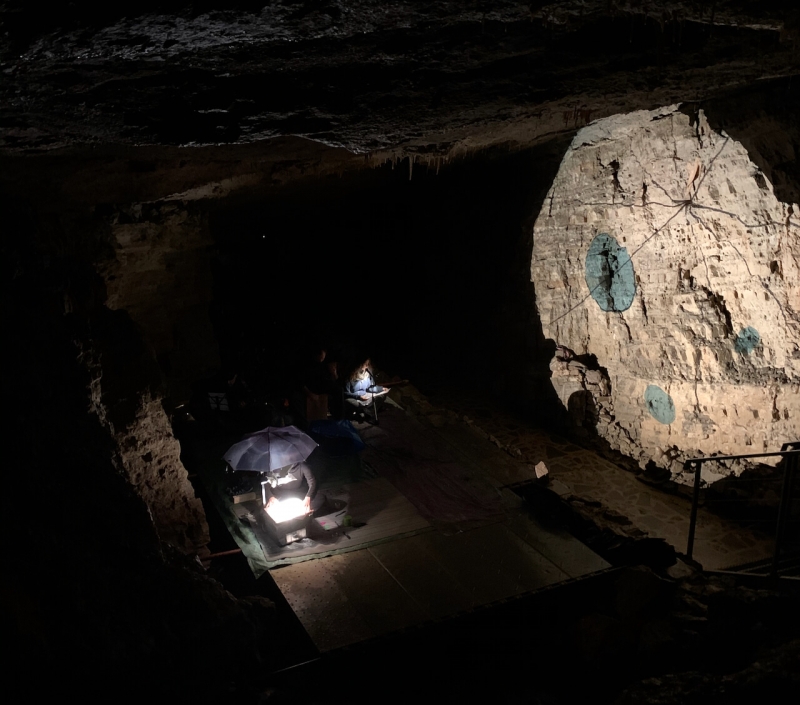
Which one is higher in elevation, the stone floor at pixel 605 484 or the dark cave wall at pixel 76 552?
the dark cave wall at pixel 76 552

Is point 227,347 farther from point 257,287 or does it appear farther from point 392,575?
point 392,575

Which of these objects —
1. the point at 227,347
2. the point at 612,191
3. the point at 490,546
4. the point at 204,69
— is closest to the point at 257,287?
the point at 227,347

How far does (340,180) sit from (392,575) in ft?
22.2

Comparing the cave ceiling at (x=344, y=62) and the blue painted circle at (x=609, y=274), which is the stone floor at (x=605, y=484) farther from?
the cave ceiling at (x=344, y=62)

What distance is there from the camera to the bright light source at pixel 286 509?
7164 millimetres

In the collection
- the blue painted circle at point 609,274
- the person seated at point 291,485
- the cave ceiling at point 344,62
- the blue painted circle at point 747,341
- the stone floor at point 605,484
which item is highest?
the cave ceiling at point 344,62

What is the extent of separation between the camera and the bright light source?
23.5ft

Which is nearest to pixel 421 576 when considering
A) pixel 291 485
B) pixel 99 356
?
pixel 291 485

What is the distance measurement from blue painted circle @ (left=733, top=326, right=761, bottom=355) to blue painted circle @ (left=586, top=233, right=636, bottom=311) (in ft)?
5.36

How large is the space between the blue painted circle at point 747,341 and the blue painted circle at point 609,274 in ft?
5.36

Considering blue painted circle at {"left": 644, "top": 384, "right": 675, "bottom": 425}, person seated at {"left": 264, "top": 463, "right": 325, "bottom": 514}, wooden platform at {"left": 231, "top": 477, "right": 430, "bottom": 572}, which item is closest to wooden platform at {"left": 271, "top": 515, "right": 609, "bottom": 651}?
wooden platform at {"left": 231, "top": 477, "right": 430, "bottom": 572}

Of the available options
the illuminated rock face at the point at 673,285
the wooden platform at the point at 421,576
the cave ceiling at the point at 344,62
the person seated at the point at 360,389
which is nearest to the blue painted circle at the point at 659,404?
the illuminated rock face at the point at 673,285

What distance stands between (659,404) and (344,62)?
7741 mm

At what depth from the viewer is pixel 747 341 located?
844 centimetres
